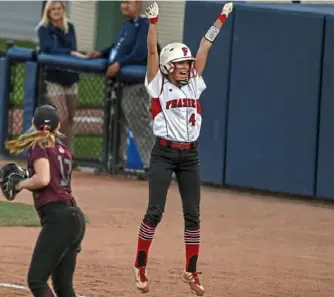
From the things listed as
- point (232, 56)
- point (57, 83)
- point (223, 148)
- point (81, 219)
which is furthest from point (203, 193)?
point (81, 219)

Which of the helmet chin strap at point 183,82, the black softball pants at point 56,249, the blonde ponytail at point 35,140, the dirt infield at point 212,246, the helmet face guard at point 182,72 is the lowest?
the dirt infield at point 212,246

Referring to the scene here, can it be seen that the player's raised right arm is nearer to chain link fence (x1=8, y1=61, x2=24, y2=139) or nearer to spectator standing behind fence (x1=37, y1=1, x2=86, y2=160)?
spectator standing behind fence (x1=37, y1=1, x2=86, y2=160)

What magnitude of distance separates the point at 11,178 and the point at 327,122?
22.6 feet

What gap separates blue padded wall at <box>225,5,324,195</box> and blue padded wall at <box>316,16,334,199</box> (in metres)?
0.09

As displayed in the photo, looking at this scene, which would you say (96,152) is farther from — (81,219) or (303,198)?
(81,219)

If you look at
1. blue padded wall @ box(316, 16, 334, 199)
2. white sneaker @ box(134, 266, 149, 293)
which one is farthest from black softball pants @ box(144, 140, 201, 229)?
blue padded wall @ box(316, 16, 334, 199)

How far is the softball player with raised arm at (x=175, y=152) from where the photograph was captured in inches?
308

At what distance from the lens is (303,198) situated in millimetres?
13258

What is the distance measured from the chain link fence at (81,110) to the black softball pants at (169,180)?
676 cm

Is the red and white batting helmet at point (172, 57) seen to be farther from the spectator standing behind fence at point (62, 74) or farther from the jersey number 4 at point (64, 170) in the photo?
the spectator standing behind fence at point (62, 74)

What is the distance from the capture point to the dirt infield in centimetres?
820

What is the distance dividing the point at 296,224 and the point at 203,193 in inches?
86.7

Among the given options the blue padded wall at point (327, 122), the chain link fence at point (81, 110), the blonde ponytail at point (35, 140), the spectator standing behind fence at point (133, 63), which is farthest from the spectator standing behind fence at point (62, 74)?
the blonde ponytail at point (35, 140)

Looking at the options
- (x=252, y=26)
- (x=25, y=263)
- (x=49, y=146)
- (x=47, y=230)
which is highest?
(x=252, y=26)
